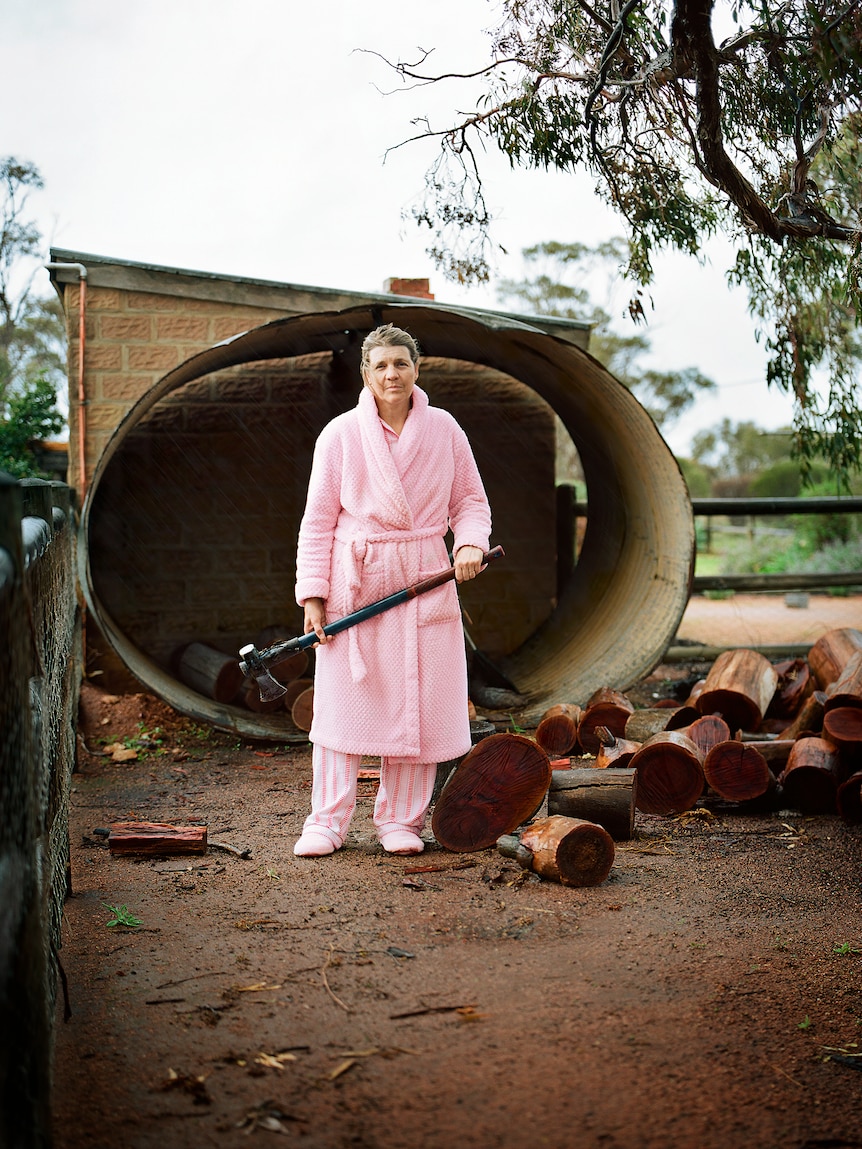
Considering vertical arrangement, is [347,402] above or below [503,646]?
above

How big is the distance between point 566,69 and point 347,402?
3259 mm

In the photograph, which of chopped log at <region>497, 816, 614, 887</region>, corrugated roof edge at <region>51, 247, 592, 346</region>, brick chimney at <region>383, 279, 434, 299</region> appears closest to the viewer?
chopped log at <region>497, 816, 614, 887</region>

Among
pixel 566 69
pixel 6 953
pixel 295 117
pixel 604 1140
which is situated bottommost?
pixel 604 1140

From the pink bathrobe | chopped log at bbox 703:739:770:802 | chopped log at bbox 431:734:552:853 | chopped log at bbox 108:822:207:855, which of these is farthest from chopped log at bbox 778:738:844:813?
chopped log at bbox 108:822:207:855

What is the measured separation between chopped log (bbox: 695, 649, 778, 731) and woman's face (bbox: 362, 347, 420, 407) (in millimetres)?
2674

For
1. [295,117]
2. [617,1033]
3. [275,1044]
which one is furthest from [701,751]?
[295,117]

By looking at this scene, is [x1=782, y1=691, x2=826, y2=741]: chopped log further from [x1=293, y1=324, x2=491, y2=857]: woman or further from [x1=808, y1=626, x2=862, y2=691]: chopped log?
[x1=293, y1=324, x2=491, y2=857]: woman

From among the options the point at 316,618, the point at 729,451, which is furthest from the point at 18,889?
the point at 729,451

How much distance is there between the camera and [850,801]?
15.2 ft

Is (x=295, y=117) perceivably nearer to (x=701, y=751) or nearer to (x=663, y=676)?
(x=663, y=676)

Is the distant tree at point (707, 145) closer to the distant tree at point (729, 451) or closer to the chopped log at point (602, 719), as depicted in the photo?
the chopped log at point (602, 719)

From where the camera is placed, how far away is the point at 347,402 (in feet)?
27.2

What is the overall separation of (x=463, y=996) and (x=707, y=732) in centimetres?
267

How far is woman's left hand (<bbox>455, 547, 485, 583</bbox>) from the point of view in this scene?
→ 3.95 meters
